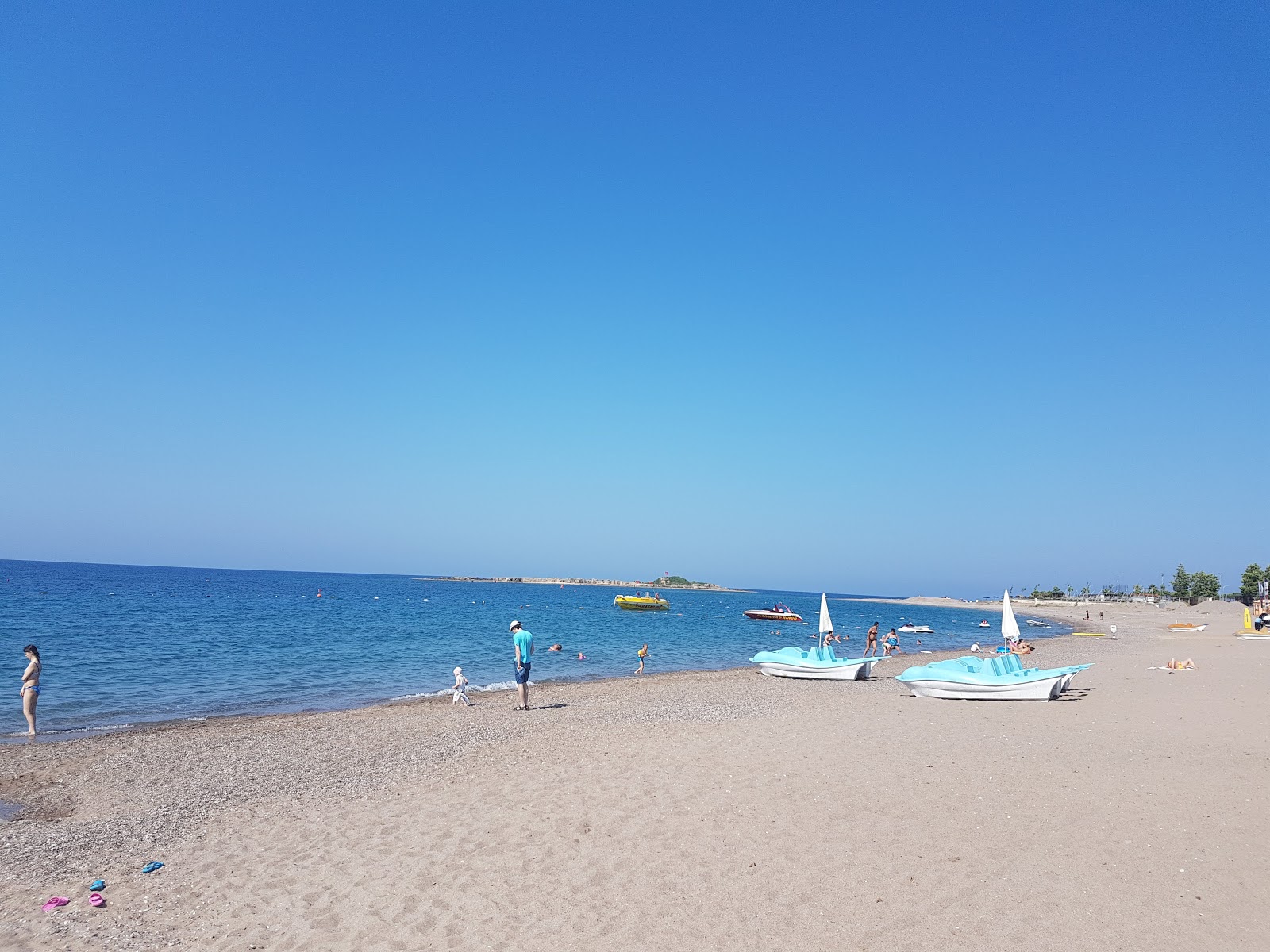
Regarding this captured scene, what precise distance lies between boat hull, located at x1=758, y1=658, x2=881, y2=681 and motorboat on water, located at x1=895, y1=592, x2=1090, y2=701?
4.65 meters

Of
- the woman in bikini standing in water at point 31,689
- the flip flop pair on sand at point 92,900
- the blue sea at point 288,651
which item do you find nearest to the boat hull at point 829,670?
the blue sea at point 288,651

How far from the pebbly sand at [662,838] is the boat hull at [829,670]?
8803mm

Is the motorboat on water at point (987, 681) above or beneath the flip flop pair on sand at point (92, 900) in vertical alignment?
above

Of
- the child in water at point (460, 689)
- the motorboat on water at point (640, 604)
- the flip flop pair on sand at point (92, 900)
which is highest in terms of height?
the flip flop pair on sand at point (92, 900)

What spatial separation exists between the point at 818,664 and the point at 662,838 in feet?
57.1

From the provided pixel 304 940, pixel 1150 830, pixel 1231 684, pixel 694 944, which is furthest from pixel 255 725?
pixel 1231 684

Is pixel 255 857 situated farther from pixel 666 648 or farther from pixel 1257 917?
pixel 666 648

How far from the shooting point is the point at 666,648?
41094 millimetres

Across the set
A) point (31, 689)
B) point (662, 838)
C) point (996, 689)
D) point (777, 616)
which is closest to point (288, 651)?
point (31, 689)

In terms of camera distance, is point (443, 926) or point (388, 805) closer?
point (443, 926)

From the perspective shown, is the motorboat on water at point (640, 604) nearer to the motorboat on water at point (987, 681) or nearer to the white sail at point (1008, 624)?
the white sail at point (1008, 624)

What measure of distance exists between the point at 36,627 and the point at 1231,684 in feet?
176

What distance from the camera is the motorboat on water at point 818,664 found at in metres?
23.4

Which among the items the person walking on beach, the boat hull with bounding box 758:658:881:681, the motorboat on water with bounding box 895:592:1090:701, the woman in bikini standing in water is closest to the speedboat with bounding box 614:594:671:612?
the boat hull with bounding box 758:658:881:681
